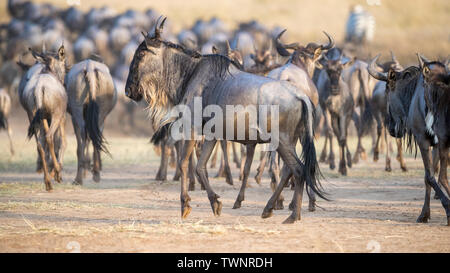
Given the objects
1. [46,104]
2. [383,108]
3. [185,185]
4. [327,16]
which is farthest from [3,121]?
[327,16]

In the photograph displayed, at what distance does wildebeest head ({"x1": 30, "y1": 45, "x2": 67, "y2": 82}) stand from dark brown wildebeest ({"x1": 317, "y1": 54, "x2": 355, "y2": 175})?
553 cm

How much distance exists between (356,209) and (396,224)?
58.7 inches

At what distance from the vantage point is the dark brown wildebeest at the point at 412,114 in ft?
26.9

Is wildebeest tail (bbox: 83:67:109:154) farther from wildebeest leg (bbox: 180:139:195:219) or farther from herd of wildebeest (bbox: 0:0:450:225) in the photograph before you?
wildebeest leg (bbox: 180:139:195:219)

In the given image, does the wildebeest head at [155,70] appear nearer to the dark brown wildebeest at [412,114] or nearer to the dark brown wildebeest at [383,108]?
the dark brown wildebeest at [412,114]

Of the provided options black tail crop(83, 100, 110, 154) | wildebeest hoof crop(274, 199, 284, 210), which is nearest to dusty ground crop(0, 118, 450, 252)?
wildebeest hoof crop(274, 199, 284, 210)

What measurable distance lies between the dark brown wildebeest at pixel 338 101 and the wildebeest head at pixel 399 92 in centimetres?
523

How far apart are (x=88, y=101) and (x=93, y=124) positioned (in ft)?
1.69

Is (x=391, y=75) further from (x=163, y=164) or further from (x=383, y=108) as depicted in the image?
(x=383, y=108)

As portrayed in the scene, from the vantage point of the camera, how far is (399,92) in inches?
361

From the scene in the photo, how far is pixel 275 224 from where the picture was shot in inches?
313

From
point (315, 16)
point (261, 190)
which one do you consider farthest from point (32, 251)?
point (315, 16)

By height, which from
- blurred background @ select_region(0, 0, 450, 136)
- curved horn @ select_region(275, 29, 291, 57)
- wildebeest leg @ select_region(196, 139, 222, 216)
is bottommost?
wildebeest leg @ select_region(196, 139, 222, 216)

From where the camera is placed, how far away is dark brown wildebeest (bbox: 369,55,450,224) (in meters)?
8.20
